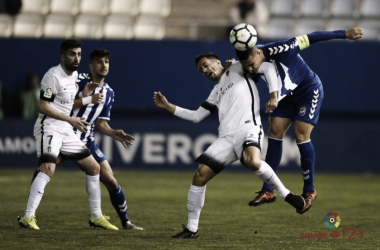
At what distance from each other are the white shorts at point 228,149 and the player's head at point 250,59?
0.64 metres

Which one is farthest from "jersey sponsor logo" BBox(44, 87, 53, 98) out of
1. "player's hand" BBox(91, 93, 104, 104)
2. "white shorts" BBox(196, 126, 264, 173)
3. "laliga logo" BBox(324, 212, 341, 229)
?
"laliga logo" BBox(324, 212, 341, 229)

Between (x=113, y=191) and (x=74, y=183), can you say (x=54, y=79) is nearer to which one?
(x=113, y=191)

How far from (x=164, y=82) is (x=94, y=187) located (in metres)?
9.27

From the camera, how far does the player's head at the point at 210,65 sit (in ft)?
25.0

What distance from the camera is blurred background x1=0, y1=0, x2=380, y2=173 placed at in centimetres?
1716

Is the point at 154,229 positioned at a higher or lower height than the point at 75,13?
lower

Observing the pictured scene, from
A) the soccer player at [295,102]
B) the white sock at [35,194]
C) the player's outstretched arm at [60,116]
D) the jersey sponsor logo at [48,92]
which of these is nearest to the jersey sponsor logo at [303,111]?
the soccer player at [295,102]

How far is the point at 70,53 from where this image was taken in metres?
Answer: 8.12

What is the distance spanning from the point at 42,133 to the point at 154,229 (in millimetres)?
1666

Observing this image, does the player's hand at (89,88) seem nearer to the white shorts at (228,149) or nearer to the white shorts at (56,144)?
the white shorts at (56,144)

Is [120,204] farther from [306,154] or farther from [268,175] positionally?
[306,154]

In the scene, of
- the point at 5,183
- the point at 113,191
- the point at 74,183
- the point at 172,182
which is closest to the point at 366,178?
the point at 172,182

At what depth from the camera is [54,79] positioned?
809cm

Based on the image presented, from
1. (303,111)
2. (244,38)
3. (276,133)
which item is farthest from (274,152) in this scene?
(244,38)
